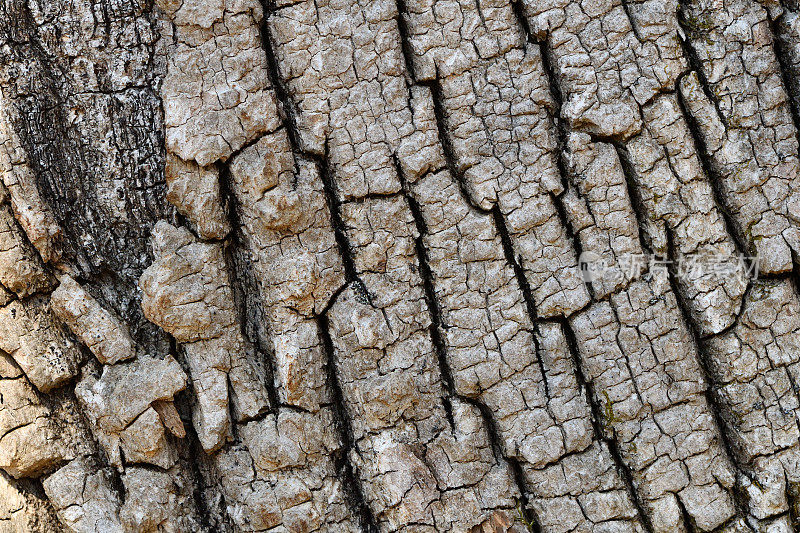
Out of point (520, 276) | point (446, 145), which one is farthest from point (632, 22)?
point (520, 276)

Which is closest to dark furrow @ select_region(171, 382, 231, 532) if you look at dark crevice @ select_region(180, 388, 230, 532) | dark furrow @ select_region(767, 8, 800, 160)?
dark crevice @ select_region(180, 388, 230, 532)

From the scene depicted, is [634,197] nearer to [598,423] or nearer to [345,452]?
[598,423]

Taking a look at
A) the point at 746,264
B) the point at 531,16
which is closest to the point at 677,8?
the point at 531,16

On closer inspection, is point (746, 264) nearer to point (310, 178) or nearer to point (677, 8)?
point (677, 8)

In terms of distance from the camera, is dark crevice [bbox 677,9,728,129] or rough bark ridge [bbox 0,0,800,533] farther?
dark crevice [bbox 677,9,728,129]

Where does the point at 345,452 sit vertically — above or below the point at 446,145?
below

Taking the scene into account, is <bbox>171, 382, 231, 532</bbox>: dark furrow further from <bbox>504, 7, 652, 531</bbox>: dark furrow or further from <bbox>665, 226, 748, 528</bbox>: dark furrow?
<bbox>665, 226, 748, 528</bbox>: dark furrow

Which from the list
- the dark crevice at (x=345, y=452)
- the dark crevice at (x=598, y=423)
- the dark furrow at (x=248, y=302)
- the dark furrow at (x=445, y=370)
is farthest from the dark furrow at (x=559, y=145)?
the dark furrow at (x=248, y=302)

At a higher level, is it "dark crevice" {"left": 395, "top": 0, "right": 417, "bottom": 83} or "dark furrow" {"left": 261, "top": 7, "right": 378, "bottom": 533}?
"dark crevice" {"left": 395, "top": 0, "right": 417, "bottom": 83}
